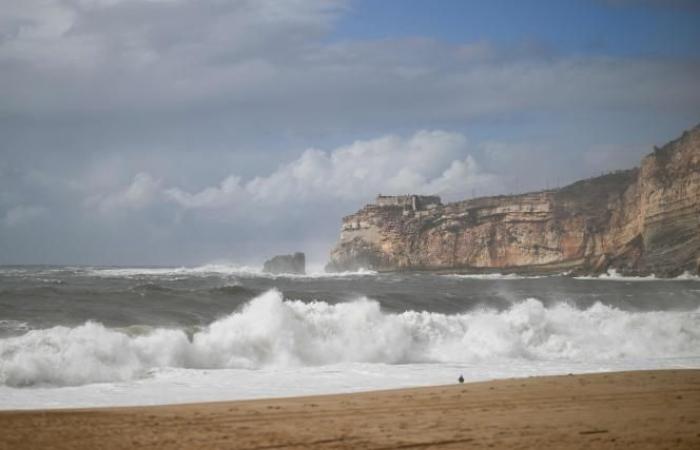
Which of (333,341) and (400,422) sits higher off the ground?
(400,422)

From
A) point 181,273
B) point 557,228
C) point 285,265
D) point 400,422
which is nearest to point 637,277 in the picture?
point 557,228

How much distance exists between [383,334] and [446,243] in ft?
262

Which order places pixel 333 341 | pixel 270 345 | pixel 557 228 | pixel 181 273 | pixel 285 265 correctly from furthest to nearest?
1. pixel 285 265
2. pixel 557 228
3. pixel 181 273
4. pixel 333 341
5. pixel 270 345

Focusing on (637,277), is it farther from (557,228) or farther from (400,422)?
(400,422)

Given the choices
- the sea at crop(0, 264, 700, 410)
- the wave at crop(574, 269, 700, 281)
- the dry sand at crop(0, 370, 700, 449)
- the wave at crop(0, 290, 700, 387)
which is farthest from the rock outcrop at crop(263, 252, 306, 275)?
the dry sand at crop(0, 370, 700, 449)

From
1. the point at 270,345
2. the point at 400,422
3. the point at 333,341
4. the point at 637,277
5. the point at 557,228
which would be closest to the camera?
the point at 400,422

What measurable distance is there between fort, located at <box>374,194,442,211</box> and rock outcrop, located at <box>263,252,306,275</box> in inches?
571

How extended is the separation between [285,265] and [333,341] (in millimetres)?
87175

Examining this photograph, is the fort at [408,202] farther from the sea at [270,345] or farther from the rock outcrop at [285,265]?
the sea at [270,345]

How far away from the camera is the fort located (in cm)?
10881

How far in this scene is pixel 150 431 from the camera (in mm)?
8695

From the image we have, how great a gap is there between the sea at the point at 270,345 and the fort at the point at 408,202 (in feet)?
256

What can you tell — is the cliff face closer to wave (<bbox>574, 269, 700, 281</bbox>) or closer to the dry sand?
Answer: wave (<bbox>574, 269, 700, 281</bbox>)

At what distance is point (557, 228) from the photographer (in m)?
90.6
